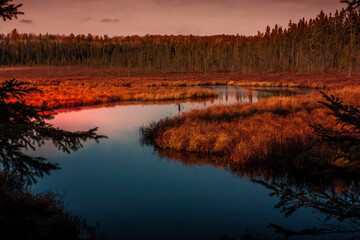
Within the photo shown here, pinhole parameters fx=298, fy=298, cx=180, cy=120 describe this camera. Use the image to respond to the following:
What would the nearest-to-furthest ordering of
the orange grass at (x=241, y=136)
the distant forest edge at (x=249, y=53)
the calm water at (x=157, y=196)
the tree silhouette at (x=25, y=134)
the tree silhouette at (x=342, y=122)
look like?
the tree silhouette at (x=342, y=122), the tree silhouette at (x=25, y=134), the calm water at (x=157, y=196), the orange grass at (x=241, y=136), the distant forest edge at (x=249, y=53)

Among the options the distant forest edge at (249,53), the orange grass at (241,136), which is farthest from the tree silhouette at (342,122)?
the distant forest edge at (249,53)

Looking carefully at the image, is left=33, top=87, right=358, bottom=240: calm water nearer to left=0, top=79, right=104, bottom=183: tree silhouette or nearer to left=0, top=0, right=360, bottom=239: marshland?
left=0, top=0, right=360, bottom=239: marshland

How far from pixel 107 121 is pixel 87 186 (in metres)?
11.8

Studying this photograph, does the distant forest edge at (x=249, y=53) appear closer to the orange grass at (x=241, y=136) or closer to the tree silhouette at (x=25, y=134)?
the orange grass at (x=241, y=136)

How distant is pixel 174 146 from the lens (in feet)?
45.7

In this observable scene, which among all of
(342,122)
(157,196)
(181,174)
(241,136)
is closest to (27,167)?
(157,196)

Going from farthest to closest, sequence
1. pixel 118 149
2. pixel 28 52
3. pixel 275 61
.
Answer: pixel 28 52
pixel 275 61
pixel 118 149

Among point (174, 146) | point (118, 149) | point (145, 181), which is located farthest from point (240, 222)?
point (118, 149)

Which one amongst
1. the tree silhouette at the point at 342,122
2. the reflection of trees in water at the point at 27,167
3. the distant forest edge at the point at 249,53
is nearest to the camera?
the reflection of trees in water at the point at 27,167

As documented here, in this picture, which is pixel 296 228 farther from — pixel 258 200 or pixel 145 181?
pixel 145 181

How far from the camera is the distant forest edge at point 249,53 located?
267 feet

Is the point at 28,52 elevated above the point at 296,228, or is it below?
above

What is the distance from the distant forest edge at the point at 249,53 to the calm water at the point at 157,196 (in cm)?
5400

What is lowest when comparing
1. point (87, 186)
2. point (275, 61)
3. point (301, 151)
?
point (87, 186)
